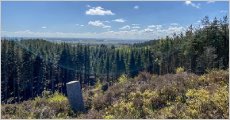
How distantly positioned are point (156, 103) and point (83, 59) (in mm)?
59472

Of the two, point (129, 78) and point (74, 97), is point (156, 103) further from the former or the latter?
point (129, 78)

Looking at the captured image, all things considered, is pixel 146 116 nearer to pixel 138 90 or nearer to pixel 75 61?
pixel 138 90

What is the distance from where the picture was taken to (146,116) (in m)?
8.97

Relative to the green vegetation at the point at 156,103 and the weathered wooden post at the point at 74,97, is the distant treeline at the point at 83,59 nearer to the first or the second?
the green vegetation at the point at 156,103

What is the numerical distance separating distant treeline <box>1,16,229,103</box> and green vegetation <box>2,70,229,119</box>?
13429 millimetres

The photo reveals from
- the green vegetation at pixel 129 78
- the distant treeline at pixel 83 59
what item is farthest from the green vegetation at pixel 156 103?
the distant treeline at pixel 83 59

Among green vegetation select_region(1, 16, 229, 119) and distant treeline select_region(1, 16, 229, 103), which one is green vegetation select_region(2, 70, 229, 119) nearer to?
green vegetation select_region(1, 16, 229, 119)

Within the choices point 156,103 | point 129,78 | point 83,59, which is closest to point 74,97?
point 156,103

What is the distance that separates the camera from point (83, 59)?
6912cm

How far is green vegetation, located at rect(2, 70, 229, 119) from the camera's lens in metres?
8.73

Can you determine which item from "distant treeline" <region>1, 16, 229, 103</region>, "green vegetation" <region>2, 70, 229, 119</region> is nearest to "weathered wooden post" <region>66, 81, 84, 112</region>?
"green vegetation" <region>2, 70, 229, 119</region>

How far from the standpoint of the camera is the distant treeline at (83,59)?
28.2m

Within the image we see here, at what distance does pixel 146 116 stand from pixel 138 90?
2529 mm

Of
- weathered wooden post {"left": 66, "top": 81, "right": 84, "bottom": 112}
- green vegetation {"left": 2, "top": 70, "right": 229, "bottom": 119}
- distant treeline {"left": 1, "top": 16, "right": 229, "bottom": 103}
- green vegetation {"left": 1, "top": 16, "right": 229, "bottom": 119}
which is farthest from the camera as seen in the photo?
distant treeline {"left": 1, "top": 16, "right": 229, "bottom": 103}
